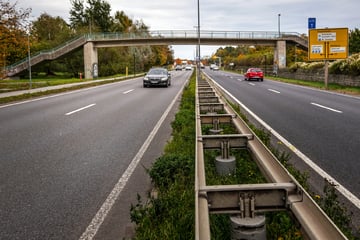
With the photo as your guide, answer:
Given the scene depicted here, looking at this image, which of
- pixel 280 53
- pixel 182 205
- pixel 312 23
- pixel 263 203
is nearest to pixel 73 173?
pixel 182 205

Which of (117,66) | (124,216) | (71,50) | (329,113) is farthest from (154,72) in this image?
(117,66)

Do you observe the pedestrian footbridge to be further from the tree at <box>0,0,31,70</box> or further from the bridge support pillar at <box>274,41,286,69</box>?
the tree at <box>0,0,31,70</box>

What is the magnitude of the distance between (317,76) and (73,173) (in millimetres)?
31988

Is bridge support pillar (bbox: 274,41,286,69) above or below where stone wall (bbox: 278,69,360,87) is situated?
above

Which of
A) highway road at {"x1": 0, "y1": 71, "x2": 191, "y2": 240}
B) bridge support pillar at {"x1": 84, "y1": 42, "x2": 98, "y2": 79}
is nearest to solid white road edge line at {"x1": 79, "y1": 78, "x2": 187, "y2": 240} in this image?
highway road at {"x1": 0, "y1": 71, "x2": 191, "y2": 240}

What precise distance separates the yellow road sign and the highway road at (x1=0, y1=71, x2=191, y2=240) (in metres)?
20.5

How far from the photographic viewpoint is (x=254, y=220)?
9.18 ft

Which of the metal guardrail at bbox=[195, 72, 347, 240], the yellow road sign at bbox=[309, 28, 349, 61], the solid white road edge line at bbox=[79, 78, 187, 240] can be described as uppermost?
the yellow road sign at bbox=[309, 28, 349, 61]

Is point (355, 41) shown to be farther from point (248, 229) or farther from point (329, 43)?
point (248, 229)

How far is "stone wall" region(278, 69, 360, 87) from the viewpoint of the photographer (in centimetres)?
2539

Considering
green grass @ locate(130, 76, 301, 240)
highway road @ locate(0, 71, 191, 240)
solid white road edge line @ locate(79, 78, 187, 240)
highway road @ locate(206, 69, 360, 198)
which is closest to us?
green grass @ locate(130, 76, 301, 240)

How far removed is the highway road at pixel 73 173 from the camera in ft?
12.6

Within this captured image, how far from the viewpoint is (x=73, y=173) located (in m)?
5.60

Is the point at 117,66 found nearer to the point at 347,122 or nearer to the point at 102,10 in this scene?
the point at 102,10
